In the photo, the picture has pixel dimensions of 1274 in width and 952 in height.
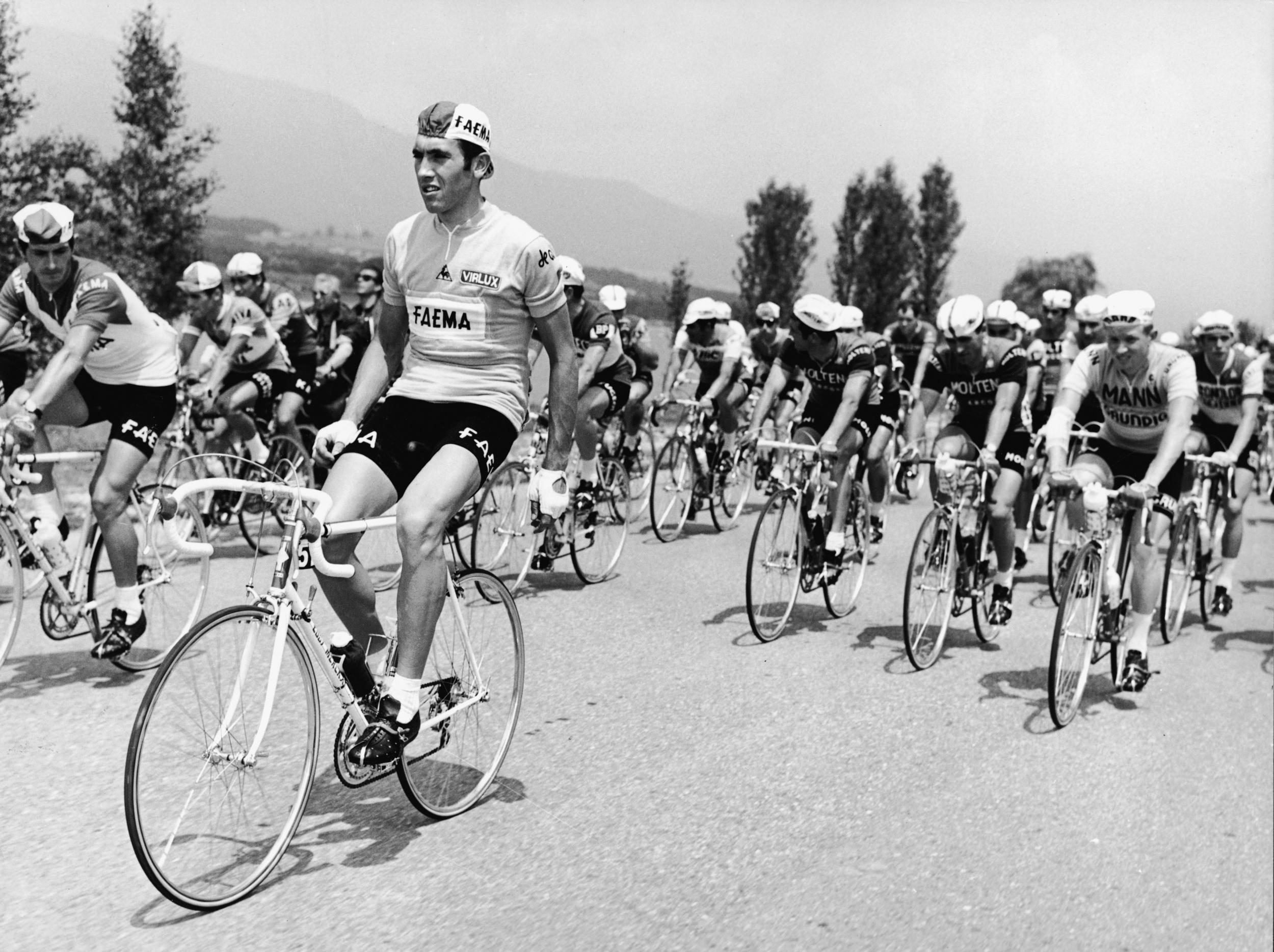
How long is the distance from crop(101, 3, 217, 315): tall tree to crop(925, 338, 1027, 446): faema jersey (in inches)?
707

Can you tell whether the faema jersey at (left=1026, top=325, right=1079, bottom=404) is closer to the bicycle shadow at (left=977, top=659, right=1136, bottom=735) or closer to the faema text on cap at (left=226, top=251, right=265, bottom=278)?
the bicycle shadow at (left=977, top=659, right=1136, bottom=735)

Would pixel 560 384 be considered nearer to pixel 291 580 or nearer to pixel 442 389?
pixel 442 389

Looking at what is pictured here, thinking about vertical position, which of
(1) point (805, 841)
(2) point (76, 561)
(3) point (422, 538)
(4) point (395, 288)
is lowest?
(1) point (805, 841)

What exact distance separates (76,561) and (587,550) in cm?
368

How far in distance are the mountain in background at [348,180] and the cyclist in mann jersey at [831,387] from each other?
224cm

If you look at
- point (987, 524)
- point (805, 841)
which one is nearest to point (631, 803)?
point (805, 841)

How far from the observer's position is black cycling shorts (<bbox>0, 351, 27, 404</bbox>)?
298 inches

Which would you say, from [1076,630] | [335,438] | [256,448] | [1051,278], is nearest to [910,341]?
[256,448]

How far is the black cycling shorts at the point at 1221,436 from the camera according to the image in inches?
383

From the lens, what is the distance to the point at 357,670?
4305 millimetres

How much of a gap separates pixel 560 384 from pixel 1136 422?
12.6ft

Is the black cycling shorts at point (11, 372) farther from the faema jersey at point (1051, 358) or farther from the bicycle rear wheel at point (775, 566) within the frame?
the faema jersey at point (1051, 358)

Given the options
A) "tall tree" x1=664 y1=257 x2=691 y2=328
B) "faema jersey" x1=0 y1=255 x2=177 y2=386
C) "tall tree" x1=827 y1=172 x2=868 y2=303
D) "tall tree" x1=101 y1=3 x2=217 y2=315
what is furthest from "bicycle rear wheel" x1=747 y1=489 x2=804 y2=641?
"tall tree" x1=827 y1=172 x2=868 y2=303

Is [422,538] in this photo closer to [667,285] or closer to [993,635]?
[993,635]
